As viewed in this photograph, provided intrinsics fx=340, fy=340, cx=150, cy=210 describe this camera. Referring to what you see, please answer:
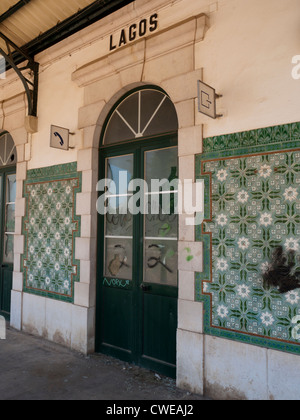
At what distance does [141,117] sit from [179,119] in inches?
30.7

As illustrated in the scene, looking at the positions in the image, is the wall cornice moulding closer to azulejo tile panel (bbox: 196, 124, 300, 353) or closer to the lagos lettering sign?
the lagos lettering sign

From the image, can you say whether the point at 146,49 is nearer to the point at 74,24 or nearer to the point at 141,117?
the point at 141,117

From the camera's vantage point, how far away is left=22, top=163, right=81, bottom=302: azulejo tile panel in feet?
16.7

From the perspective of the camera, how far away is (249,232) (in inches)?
132

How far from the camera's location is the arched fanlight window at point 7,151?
21.9 ft

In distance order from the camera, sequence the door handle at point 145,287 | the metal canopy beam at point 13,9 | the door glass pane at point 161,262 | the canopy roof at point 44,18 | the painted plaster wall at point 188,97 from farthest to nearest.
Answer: the metal canopy beam at point 13,9 < the canopy roof at point 44,18 < the door handle at point 145,287 < the door glass pane at point 161,262 < the painted plaster wall at point 188,97

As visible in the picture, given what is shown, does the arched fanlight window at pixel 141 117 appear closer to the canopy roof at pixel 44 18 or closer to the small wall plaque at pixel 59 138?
the small wall plaque at pixel 59 138

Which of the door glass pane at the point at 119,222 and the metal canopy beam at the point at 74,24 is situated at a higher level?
the metal canopy beam at the point at 74,24

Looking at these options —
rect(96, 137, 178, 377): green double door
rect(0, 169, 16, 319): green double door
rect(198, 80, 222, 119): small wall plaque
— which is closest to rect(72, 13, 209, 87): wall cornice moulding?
rect(198, 80, 222, 119): small wall plaque

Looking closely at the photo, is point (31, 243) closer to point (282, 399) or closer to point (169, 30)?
point (169, 30)

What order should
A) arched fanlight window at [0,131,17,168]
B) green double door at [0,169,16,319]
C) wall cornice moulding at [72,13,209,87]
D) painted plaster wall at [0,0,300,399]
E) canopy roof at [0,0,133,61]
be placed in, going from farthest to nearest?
arched fanlight window at [0,131,17,168] < green double door at [0,169,16,319] < canopy roof at [0,0,133,61] < wall cornice moulding at [72,13,209,87] < painted plaster wall at [0,0,300,399]

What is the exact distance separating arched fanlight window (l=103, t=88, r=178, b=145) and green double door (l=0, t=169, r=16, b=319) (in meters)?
2.79

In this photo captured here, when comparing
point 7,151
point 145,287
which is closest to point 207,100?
point 145,287

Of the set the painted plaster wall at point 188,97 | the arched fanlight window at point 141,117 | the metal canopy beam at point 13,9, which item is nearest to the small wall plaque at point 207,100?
the painted plaster wall at point 188,97
